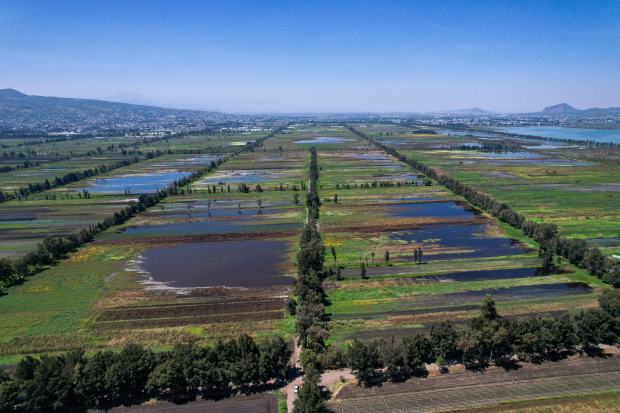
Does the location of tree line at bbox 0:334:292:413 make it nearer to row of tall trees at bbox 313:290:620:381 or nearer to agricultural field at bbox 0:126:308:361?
row of tall trees at bbox 313:290:620:381

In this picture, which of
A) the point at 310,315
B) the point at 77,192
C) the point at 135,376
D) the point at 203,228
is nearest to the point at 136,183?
the point at 77,192

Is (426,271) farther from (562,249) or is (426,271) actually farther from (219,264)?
(219,264)

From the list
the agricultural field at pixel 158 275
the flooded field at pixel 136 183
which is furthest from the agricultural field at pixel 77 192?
the agricultural field at pixel 158 275

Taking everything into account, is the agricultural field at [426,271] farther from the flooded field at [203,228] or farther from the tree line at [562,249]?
the flooded field at [203,228]

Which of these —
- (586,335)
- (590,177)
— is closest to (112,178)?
(586,335)

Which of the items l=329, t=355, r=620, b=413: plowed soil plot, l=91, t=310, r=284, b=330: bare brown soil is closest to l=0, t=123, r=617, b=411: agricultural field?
l=91, t=310, r=284, b=330: bare brown soil

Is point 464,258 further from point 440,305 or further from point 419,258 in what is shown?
point 440,305
